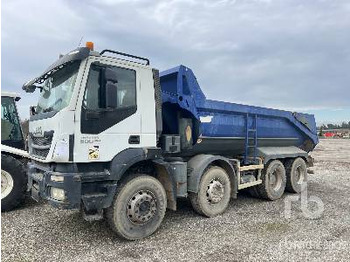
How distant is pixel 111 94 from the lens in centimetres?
492

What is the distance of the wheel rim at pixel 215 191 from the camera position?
6.65 meters

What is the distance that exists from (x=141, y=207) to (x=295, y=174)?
562cm

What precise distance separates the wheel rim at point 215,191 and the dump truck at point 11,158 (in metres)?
3.97

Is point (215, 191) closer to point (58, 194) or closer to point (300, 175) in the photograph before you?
point (58, 194)

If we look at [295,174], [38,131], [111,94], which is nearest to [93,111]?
[111,94]

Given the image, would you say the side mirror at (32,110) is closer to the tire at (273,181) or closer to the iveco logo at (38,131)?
the iveco logo at (38,131)

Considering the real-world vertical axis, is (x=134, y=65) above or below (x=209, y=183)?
above

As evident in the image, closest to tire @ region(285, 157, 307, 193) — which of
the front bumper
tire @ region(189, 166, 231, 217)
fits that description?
tire @ region(189, 166, 231, 217)

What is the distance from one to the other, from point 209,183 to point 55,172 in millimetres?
3080

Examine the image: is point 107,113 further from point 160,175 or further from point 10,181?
point 10,181

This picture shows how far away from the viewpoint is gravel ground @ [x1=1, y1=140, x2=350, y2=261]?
4.75m

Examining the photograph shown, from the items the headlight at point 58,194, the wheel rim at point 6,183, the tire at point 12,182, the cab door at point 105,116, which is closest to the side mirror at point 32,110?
the tire at point 12,182

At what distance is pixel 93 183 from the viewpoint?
5035mm

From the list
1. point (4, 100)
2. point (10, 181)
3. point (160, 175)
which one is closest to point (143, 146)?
point (160, 175)
